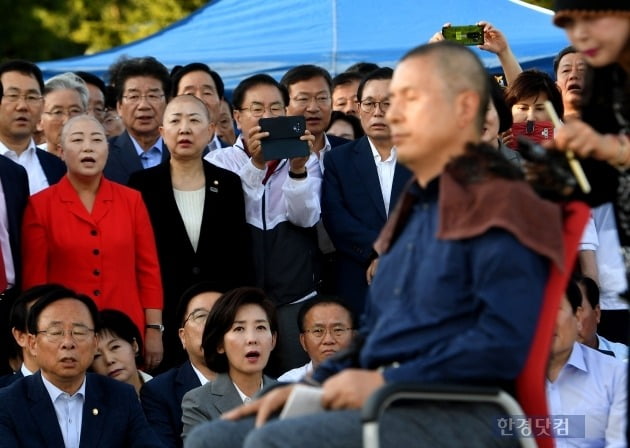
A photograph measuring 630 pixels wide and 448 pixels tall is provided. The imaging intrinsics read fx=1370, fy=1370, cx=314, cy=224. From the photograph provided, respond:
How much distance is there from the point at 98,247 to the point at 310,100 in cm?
211

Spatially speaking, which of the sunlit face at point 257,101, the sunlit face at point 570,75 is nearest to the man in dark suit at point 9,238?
the sunlit face at point 257,101

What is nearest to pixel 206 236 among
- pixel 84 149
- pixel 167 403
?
pixel 84 149

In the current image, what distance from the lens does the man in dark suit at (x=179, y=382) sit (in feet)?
23.5

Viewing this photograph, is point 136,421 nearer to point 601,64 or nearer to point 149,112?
point 149,112

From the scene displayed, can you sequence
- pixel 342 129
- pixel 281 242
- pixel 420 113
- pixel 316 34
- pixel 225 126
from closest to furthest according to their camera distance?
pixel 420 113 < pixel 281 242 < pixel 342 129 < pixel 225 126 < pixel 316 34

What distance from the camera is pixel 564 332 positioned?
6.17m

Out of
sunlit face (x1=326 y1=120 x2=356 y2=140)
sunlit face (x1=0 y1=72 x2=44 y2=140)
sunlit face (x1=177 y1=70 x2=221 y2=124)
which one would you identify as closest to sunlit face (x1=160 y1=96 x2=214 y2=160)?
sunlit face (x1=0 y1=72 x2=44 y2=140)

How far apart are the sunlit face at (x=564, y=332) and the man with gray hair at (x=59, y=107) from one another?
4.08m

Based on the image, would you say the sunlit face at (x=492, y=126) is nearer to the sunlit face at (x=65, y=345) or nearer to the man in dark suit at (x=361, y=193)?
the man in dark suit at (x=361, y=193)

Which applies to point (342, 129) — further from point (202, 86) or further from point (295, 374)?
point (295, 374)

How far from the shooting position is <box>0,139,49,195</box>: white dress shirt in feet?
26.6

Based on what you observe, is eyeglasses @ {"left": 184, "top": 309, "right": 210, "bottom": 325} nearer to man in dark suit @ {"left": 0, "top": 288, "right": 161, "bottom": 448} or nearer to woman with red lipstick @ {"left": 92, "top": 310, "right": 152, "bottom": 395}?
woman with red lipstick @ {"left": 92, "top": 310, "right": 152, "bottom": 395}

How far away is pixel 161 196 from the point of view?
782 centimetres

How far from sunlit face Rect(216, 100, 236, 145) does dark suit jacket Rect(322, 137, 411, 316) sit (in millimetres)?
2248
